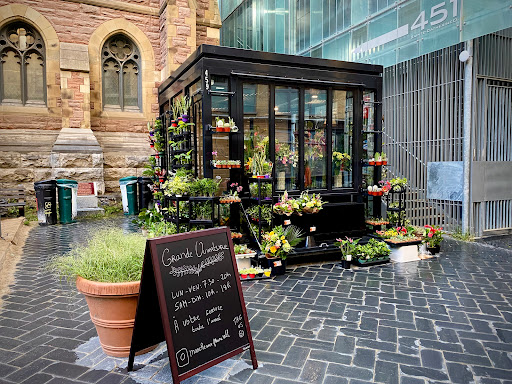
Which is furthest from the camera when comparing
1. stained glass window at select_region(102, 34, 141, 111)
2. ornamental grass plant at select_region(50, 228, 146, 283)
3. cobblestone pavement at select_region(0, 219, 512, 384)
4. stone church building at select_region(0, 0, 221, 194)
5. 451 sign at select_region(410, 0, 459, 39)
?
stained glass window at select_region(102, 34, 141, 111)

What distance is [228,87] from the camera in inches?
262

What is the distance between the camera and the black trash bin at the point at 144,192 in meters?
11.8

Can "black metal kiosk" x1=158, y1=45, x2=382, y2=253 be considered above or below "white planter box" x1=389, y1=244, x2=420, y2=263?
above

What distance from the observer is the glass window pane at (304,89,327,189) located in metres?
7.36

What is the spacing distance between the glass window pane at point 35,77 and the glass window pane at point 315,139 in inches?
365

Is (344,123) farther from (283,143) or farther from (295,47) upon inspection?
(295,47)

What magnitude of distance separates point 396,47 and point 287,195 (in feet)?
20.0

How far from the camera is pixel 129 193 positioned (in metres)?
11.8

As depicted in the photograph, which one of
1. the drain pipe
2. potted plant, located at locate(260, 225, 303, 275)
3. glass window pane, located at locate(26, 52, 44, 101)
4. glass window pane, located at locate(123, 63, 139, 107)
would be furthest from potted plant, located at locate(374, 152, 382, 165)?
glass window pane, located at locate(26, 52, 44, 101)

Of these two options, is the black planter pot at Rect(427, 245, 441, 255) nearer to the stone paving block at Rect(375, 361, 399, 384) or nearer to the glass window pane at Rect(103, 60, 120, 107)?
the stone paving block at Rect(375, 361, 399, 384)

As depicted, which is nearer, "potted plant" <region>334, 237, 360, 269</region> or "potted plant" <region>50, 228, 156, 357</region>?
"potted plant" <region>50, 228, 156, 357</region>

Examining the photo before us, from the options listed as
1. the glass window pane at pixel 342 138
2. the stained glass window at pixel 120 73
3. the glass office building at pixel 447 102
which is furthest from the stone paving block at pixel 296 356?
the stained glass window at pixel 120 73

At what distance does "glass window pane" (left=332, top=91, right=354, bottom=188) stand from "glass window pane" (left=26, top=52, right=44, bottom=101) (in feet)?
31.7

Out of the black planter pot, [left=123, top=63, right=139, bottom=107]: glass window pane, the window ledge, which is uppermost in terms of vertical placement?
[left=123, top=63, right=139, bottom=107]: glass window pane
